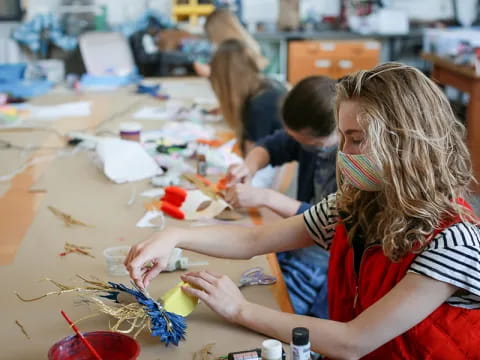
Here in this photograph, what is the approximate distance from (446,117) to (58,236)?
1.01m

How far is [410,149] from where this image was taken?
1.15 m

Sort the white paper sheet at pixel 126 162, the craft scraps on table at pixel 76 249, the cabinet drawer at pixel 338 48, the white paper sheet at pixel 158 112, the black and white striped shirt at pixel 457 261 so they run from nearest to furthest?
the black and white striped shirt at pixel 457 261, the craft scraps on table at pixel 76 249, the white paper sheet at pixel 126 162, the white paper sheet at pixel 158 112, the cabinet drawer at pixel 338 48

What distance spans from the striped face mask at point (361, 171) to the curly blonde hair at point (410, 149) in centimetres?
2

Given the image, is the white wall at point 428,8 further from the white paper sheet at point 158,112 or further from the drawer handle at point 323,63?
the white paper sheet at point 158,112

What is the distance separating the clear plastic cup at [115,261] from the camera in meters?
1.44

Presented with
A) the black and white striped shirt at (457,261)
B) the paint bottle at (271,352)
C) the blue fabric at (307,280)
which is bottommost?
the blue fabric at (307,280)

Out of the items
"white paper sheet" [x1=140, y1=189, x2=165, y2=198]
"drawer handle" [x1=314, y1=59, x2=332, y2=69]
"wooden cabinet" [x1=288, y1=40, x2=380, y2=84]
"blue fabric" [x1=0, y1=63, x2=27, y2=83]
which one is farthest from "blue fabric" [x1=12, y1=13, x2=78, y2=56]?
"white paper sheet" [x1=140, y1=189, x2=165, y2=198]

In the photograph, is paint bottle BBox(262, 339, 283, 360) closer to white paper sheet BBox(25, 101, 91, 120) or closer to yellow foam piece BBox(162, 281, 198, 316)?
yellow foam piece BBox(162, 281, 198, 316)

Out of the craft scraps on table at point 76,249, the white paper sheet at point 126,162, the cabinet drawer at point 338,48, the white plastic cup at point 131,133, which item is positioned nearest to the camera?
the craft scraps on table at point 76,249

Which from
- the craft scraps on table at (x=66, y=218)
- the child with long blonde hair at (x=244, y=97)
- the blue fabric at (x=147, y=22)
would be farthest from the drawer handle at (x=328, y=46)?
the craft scraps on table at (x=66, y=218)

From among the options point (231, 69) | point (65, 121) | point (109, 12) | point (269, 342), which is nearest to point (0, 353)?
point (269, 342)

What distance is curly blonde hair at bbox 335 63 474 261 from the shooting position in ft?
3.80

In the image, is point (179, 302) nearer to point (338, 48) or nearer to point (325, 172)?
point (325, 172)

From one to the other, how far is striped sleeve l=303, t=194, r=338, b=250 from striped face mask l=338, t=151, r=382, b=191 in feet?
0.61
